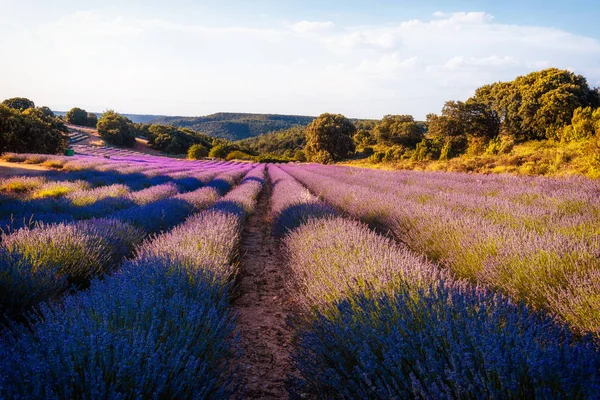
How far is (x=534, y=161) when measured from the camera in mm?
14109

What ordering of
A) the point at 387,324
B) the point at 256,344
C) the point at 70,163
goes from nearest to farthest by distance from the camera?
the point at 387,324
the point at 256,344
the point at 70,163

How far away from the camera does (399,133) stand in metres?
41.5

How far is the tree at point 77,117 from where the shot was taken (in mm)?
62844

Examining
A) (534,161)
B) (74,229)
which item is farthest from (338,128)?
(74,229)

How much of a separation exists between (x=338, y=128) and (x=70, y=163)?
3011 cm

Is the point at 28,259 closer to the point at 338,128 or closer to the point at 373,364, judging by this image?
the point at 373,364

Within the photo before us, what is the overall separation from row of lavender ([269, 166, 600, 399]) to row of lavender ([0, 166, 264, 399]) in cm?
52

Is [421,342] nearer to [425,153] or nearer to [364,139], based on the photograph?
[425,153]

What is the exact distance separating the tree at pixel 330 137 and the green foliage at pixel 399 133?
494cm

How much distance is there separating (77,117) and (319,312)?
75.8 meters

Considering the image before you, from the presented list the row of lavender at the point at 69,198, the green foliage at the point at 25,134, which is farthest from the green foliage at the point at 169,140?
the row of lavender at the point at 69,198

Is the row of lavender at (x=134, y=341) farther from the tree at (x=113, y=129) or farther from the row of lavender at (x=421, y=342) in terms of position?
the tree at (x=113, y=129)

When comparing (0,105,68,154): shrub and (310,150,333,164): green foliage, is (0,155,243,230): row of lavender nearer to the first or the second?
(0,105,68,154): shrub

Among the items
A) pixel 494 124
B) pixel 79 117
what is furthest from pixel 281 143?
pixel 494 124
